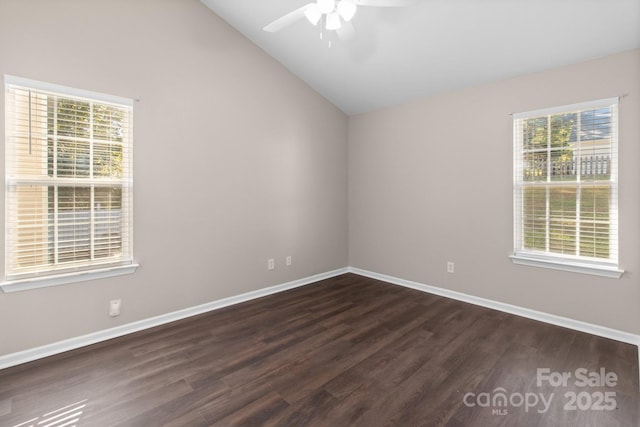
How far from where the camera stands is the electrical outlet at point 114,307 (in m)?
2.71

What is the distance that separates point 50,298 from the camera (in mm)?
2441

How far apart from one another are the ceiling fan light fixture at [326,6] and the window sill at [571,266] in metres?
3.00

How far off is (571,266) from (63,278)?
456 centimetres

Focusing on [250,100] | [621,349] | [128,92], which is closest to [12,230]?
[128,92]

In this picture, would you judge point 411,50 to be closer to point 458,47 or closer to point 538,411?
point 458,47

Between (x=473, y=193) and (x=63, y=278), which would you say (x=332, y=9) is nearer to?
(x=473, y=193)

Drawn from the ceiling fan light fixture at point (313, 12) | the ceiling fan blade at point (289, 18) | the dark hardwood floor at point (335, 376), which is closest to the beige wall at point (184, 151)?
the dark hardwood floor at point (335, 376)

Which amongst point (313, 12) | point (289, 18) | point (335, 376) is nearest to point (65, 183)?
point (289, 18)

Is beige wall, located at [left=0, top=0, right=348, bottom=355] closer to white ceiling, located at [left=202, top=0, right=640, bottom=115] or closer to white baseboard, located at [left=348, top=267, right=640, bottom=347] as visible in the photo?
white ceiling, located at [left=202, top=0, right=640, bottom=115]

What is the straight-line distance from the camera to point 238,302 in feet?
11.7

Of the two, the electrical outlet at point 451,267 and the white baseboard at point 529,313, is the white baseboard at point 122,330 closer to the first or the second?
the white baseboard at point 529,313

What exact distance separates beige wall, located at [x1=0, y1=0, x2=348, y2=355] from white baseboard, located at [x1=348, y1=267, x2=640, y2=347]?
4.73ft

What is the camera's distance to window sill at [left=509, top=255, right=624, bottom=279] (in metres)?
2.71

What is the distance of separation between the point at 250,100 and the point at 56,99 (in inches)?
72.0
